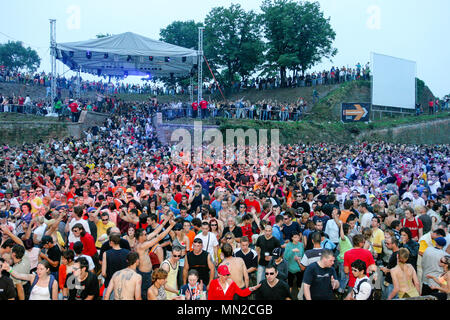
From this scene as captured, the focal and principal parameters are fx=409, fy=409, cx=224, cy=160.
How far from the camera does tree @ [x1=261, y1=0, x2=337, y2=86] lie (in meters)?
37.7

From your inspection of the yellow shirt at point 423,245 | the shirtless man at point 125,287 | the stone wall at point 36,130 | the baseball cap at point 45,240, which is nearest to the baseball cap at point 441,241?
the yellow shirt at point 423,245

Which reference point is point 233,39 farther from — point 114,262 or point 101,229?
point 114,262

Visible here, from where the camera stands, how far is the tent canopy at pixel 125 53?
22.7 meters

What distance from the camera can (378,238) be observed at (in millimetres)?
6871

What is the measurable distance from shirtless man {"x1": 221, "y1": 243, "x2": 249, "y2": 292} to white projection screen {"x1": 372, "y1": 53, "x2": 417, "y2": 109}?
2755 centimetres

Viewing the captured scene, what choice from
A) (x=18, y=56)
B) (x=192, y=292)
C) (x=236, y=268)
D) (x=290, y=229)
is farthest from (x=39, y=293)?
(x=18, y=56)

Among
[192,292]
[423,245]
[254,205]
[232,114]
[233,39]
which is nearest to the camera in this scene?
[192,292]

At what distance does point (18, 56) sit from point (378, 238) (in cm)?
7247

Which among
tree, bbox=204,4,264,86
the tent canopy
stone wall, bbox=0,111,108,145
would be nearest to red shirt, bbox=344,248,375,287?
the tent canopy

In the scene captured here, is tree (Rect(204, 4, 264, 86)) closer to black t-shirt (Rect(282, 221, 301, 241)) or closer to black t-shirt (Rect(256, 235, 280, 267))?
black t-shirt (Rect(282, 221, 301, 241))

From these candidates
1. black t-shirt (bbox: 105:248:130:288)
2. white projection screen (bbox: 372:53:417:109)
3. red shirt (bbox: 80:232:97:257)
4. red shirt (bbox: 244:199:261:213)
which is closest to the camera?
black t-shirt (bbox: 105:248:130:288)

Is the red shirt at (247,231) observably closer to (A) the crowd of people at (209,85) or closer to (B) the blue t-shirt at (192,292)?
(B) the blue t-shirt at (192,292)

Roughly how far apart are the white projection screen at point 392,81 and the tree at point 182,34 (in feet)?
78.4

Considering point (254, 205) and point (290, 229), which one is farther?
point (254, 205)
